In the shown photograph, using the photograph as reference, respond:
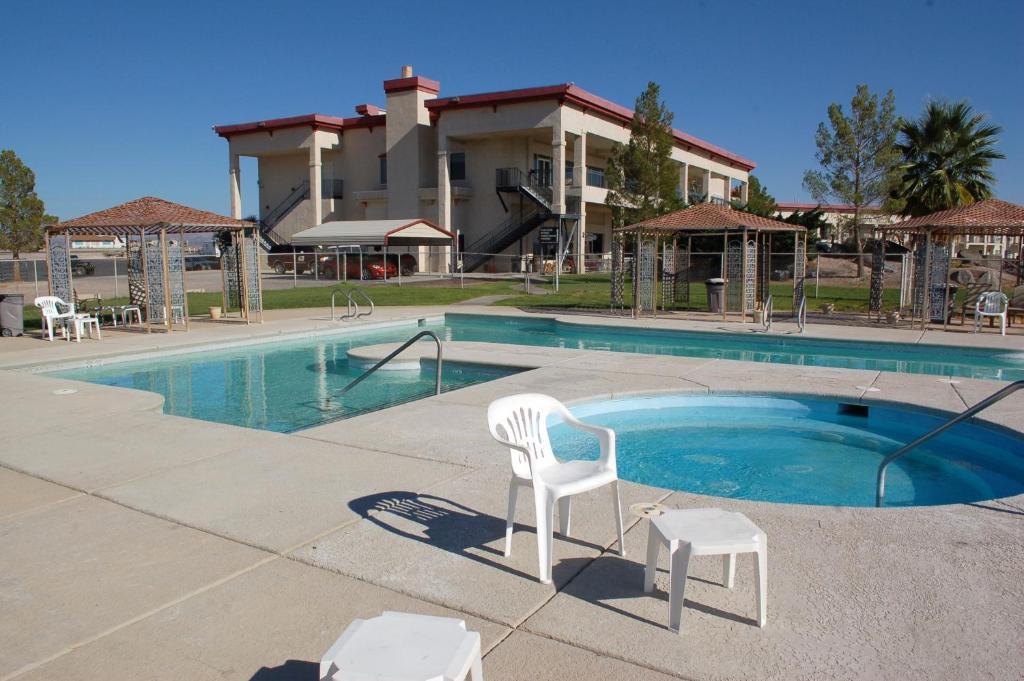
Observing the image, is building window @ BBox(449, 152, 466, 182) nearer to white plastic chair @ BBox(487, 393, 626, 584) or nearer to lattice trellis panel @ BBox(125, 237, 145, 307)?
lattice trellis panel @ BBox(125, 237, 145, 307)

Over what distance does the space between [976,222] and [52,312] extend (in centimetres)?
1963

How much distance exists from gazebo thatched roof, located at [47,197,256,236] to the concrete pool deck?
969cm

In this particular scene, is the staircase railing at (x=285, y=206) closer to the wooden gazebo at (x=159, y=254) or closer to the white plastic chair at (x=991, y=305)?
the wooden gazebo at (x=159, y=254)

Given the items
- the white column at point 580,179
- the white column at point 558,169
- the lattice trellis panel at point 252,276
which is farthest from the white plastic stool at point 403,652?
the white column at point 558,169

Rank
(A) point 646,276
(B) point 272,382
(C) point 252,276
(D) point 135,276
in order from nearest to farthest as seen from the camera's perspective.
Answer: (B) point 272,382 < (C) point 252,276 < (D) point 135,276 < (A) point 646,276

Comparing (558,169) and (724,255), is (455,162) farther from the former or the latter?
(724,255)

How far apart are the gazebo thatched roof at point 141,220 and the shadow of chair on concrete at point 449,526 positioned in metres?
12.6

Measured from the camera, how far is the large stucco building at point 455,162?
40062 mm

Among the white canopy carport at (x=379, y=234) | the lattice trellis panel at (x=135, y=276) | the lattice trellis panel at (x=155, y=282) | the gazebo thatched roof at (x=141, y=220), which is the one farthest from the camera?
the white canopy carport at (x=379, y=234)

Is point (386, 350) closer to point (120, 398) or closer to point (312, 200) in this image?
point (120, 398)

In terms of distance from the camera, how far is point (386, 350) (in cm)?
1399

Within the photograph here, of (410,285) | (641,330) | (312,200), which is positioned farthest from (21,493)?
(312,200)

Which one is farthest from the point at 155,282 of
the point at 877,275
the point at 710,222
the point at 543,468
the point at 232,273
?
the point at 877,275

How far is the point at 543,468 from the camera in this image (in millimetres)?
4590
